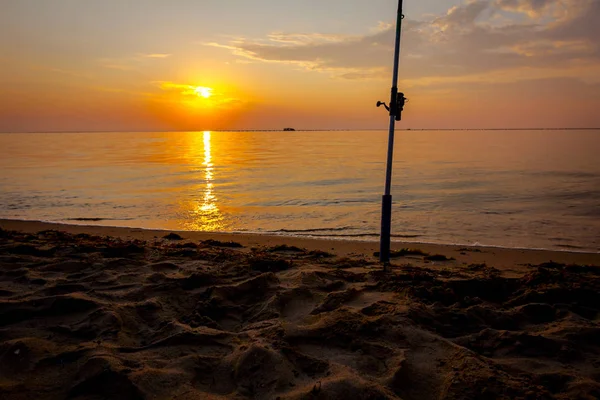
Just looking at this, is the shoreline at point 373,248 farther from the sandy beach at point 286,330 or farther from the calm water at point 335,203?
the calm water at point 335,203

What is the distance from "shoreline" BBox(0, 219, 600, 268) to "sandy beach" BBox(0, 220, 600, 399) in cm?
129

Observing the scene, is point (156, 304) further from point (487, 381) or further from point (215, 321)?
point (487, 381)

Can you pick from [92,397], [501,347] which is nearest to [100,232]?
[92,397]

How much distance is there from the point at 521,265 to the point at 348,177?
19129 millimetres

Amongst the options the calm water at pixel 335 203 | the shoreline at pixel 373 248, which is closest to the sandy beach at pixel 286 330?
the shoreline at pixel 373 248

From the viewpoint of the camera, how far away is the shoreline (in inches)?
334

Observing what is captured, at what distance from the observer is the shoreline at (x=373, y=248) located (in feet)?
27.9

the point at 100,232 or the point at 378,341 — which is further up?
the point at 378,341

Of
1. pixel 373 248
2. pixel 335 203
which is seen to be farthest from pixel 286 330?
pixel 335 203

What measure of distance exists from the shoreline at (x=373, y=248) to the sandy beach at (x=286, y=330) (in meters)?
1.29

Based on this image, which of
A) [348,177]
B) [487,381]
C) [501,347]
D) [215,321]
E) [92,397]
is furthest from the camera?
[348,177]

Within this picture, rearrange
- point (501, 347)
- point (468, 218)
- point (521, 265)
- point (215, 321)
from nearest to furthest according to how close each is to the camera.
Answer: point (501, 347), point (215, 321), point (521, 265), point (468, 218)

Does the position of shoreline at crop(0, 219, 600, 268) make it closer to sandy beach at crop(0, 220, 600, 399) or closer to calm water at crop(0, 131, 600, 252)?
sandy beach at crop(0, 220, 600, 399)

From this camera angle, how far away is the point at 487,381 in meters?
3.28
